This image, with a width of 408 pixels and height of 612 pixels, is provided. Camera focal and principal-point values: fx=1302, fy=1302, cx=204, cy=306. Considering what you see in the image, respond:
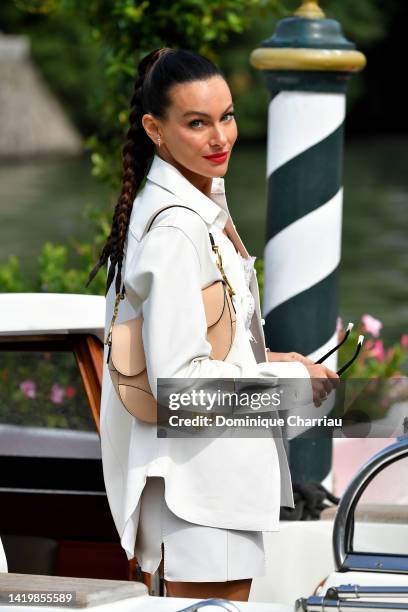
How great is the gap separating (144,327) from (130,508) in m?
0.30

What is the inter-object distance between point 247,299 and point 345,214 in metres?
17.5

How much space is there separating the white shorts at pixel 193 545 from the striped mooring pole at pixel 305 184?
5.55ft

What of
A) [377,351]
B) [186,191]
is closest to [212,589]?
[186,191]

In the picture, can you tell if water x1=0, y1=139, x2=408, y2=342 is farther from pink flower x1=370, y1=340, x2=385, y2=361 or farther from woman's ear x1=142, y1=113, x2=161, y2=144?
woman's ear x1=142, y1=113, x2=161, y2=144

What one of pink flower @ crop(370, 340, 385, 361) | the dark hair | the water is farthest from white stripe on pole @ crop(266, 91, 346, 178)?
the water

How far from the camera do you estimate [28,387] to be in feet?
9.75

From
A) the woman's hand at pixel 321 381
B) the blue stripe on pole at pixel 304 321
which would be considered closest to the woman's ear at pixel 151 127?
the woman's hand at pixel 321 381

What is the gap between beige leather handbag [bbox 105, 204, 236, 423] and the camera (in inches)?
77.6

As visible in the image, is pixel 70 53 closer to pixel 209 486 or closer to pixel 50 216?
pixel 50 216

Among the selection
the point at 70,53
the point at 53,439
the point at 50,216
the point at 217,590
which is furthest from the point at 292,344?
the point at 70,53

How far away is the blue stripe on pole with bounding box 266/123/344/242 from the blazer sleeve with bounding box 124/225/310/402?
6.10 feet

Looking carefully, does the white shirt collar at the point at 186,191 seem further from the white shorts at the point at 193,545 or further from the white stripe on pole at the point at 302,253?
the white stripe on pole at the point at 302,253

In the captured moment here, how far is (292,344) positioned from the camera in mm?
3824

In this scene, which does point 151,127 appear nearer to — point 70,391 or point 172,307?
point 172,307
